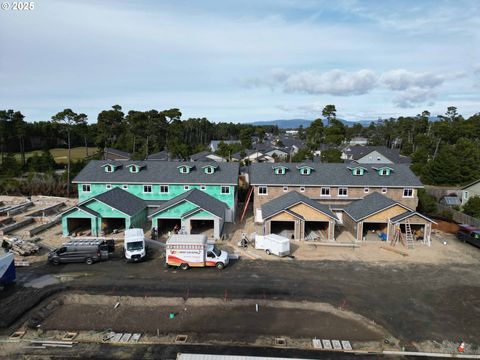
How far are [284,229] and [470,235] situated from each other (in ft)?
59.7

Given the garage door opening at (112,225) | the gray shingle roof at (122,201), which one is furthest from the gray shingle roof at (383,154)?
the garage door opening at (112,225)

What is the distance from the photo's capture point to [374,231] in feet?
117

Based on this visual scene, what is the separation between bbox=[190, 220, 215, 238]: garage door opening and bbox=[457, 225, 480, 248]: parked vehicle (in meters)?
25.6

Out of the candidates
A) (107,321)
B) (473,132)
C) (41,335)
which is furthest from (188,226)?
(473,132)

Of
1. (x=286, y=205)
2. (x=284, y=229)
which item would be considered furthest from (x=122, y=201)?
(x=284, y=229)

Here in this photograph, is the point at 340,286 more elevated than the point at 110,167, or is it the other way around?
the point at 110,167

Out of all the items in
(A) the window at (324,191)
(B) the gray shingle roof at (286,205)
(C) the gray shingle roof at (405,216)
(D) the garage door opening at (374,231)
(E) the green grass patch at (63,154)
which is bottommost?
(D) the garage door opening at (374,231)

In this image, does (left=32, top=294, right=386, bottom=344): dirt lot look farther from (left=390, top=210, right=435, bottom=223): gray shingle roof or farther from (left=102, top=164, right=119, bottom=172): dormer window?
(left=102, top=164, right=119, bottom=172): dormer window

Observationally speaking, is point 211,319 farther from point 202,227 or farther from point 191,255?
point 202,227

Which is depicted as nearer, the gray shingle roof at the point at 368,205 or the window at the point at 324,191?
the gray shingle roof at the point at 368,205

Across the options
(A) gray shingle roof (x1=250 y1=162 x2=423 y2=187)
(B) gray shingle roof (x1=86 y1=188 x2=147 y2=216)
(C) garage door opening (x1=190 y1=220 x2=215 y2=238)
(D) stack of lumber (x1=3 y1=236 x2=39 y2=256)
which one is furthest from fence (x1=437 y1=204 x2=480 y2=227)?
(D) stack of lumber (x1=3 y1=236 x2=39 y2=256)

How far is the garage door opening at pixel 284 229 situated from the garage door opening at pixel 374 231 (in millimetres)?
7351

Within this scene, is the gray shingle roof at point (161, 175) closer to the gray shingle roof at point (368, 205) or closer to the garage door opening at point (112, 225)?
the garage door opening at point (112, 225)

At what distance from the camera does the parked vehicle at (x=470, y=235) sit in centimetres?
3175
